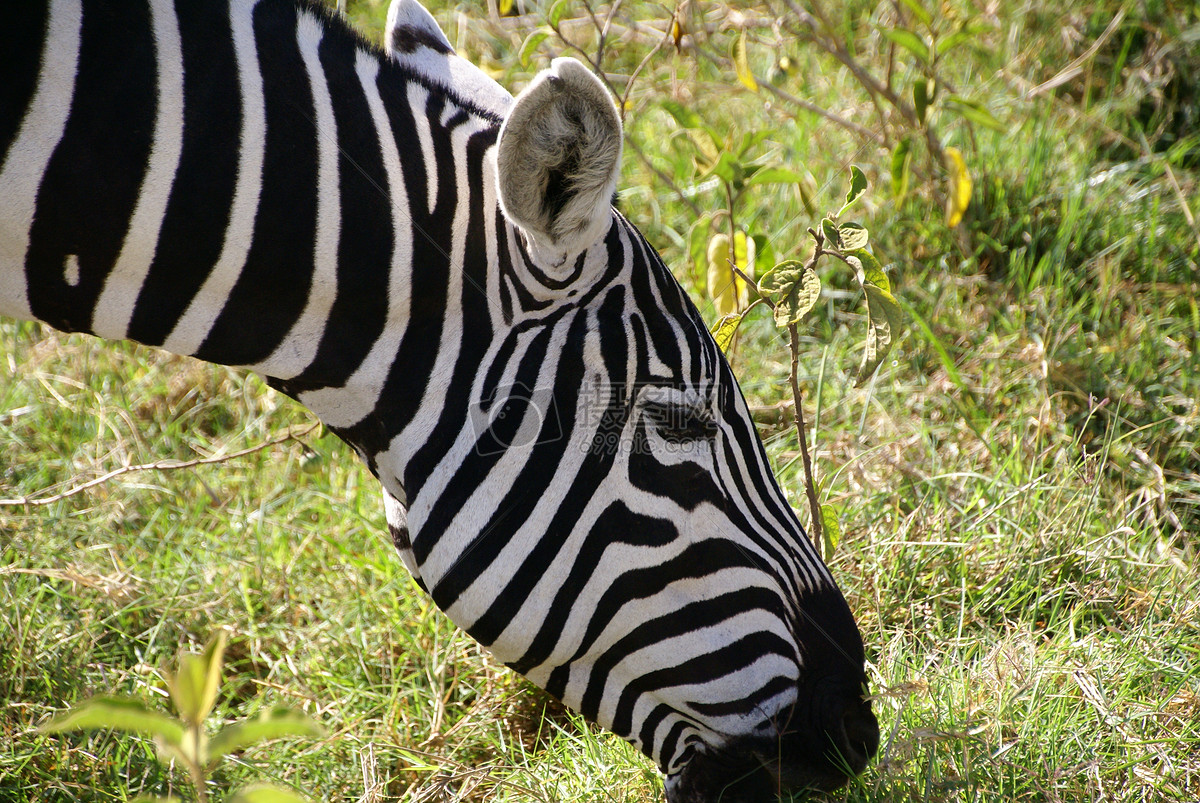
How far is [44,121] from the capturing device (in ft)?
5.77

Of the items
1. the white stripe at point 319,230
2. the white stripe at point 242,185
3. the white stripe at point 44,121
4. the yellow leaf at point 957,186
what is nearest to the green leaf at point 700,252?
the yellow leaf at point 957,186

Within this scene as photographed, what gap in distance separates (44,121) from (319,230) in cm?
52

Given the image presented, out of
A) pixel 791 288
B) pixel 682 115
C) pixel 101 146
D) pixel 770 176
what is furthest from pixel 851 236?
pixel 101 146

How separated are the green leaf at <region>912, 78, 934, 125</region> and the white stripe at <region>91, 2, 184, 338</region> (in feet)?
9.57

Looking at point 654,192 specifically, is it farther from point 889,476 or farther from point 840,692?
point 840,692

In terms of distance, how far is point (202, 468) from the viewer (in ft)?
13.5

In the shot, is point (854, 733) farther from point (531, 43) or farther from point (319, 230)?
point (531, 43)

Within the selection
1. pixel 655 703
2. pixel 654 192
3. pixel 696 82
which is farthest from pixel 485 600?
pixel 696 82

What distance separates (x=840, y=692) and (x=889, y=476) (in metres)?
1.53

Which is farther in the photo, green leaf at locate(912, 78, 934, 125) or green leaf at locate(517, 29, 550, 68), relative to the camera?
green leaf at locate(912, 78, 934, 125)

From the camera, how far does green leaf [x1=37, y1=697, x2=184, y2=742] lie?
110 cm

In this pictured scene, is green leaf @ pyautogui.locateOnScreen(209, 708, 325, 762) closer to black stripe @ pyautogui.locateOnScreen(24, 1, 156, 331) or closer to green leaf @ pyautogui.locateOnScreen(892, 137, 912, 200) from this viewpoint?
black stripe @ pyautogui.locateOnScreen(24, 1, 156, 331)

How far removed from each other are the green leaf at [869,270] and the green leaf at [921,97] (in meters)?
1.80

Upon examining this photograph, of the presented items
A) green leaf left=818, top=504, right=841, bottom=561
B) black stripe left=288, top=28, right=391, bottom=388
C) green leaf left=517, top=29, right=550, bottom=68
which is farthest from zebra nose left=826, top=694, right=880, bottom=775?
green leaf left=517, top=29, right=550, bottom=68
